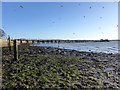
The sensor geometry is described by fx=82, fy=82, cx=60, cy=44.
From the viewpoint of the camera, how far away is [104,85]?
17.1ft

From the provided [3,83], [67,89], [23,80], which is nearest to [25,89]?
[23,80]

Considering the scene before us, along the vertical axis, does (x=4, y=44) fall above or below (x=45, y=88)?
above

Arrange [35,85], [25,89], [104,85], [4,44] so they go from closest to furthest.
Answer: [25,89]
[35,85]
[104,85]
[4,44]

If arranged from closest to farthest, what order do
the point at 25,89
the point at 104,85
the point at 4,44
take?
the point at 25,89 → the point at 104,85 → the point at 4,44

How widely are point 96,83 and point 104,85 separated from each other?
47 cm

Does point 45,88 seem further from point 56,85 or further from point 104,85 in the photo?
point 104,85

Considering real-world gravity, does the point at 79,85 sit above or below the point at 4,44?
below

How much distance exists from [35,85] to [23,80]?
1.11 metres

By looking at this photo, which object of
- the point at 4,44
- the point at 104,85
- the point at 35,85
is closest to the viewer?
the point at 35,85

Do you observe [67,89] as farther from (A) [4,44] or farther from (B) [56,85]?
(A) [4,44]

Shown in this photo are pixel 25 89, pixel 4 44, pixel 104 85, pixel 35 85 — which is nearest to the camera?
pixel 25 89

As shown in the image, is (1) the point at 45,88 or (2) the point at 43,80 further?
(2) the point at 43,80

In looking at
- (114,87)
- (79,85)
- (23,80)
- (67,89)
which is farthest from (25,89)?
(114,87)

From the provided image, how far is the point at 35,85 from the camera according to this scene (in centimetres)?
480
